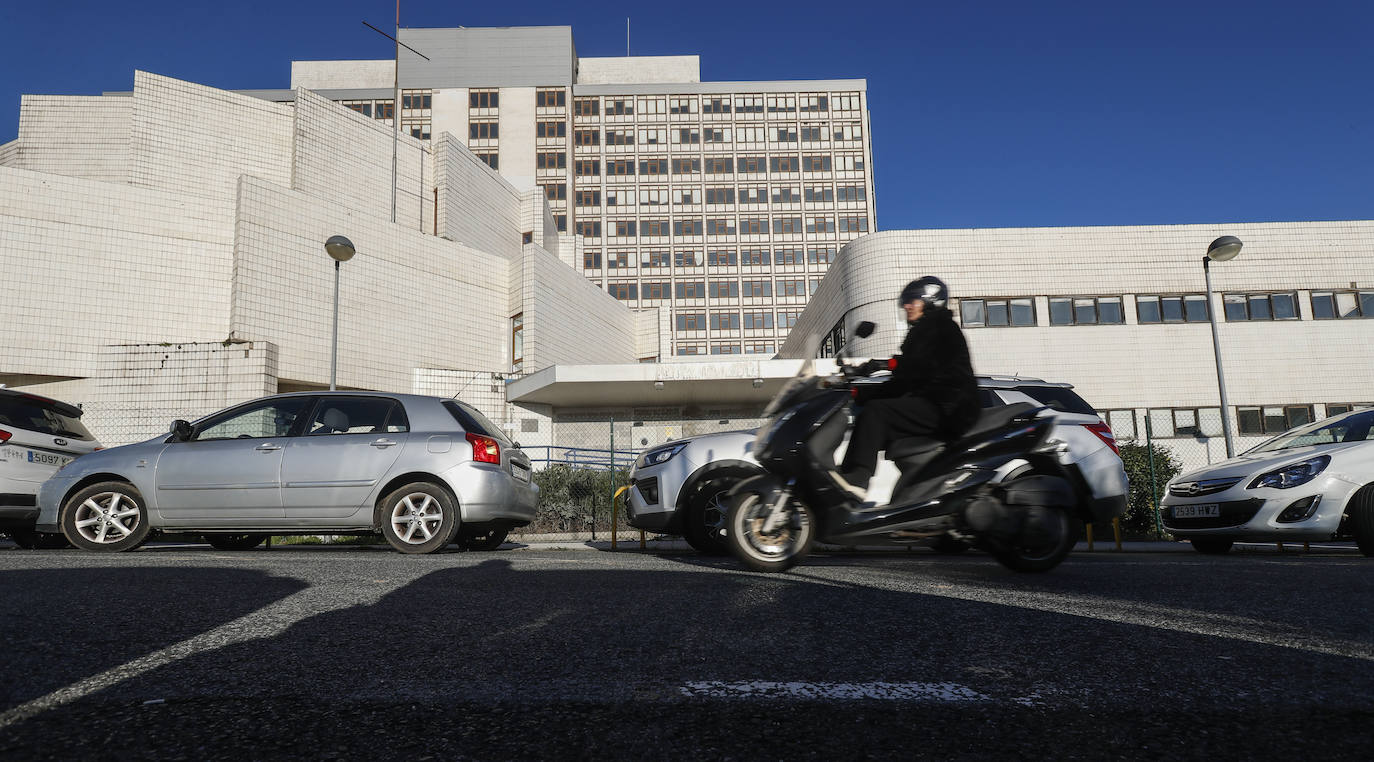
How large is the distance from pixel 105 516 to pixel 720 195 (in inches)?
2836

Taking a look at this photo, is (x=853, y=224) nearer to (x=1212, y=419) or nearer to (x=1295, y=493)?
(x=1212, y=419)

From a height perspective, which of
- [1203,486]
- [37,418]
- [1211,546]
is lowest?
[1211,546]

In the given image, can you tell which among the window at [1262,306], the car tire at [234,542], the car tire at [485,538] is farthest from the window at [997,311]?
the car tire at [234,542]

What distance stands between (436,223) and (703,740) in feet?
131

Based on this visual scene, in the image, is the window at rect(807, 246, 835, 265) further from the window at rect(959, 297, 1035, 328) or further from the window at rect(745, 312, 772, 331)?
the window at rect(959, 297, 1035, 328)

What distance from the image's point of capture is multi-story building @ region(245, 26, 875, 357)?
75.1 metres

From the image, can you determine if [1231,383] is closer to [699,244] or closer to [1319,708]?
[1319,708]

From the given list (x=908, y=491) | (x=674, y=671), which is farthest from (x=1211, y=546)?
(x=674, y=671)

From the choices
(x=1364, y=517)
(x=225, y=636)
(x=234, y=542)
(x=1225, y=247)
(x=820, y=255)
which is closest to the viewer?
(x=225, y=636)

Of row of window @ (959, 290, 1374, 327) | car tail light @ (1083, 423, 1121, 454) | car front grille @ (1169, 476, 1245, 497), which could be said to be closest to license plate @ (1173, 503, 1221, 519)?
car front grille @ (1169, 476, 1245, 497)

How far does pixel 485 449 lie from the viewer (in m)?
7.89

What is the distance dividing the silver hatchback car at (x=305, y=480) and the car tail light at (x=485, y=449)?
0.04ft

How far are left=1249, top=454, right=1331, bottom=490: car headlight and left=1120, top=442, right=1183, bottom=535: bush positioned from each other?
4.76 m

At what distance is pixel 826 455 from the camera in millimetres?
4891
